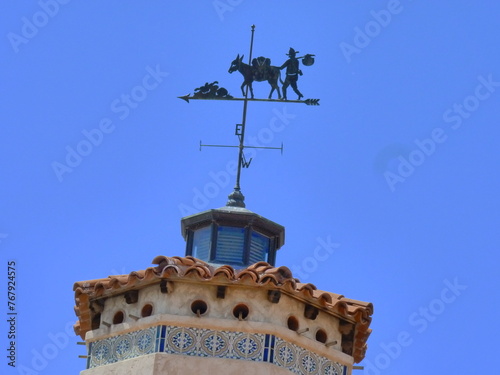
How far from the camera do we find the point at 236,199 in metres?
20.4

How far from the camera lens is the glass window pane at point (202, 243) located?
19984mm

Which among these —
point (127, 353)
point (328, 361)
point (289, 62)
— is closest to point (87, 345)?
point (127, 353)

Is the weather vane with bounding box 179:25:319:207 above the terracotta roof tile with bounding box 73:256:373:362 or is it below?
above

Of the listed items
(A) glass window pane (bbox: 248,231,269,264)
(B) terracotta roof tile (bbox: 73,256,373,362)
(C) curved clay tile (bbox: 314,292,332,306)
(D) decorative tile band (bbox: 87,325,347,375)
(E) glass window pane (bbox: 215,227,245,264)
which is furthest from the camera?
(A) glass window pane (bbox: 248,231,269,264)

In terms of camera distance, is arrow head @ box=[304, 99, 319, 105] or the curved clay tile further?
arrow head @ box=[304, 99, 319, 105]

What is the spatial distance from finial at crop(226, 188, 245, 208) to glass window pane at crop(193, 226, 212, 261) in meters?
0.59

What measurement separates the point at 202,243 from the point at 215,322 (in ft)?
7.47

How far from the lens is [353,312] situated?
62.1 ft

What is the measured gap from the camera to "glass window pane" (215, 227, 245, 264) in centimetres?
1983

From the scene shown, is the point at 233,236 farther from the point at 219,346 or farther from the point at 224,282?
the point at 219,346

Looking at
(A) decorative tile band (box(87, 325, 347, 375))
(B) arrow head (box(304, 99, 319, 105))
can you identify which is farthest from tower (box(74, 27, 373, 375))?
(B) arrow head (box(304, 99, 319, 105))

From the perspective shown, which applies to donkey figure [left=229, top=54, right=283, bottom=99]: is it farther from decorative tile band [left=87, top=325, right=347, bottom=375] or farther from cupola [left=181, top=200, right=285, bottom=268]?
decorative tile band [left=87, top=325, right=347, bottom=375]

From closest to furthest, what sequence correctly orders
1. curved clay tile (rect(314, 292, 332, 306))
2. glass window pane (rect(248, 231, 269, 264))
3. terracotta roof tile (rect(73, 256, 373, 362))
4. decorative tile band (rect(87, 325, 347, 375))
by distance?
decorative tile band (rect(87, 325, 347, 375)), terracotta roof tile (rect(73, 256, 373, 362)), curved clay tile (rect(314, 292, 332, 306)), glass window pane (rect(248, 231, 269, 264))

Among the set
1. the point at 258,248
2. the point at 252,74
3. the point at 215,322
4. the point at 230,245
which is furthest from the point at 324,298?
the point at 252,74
